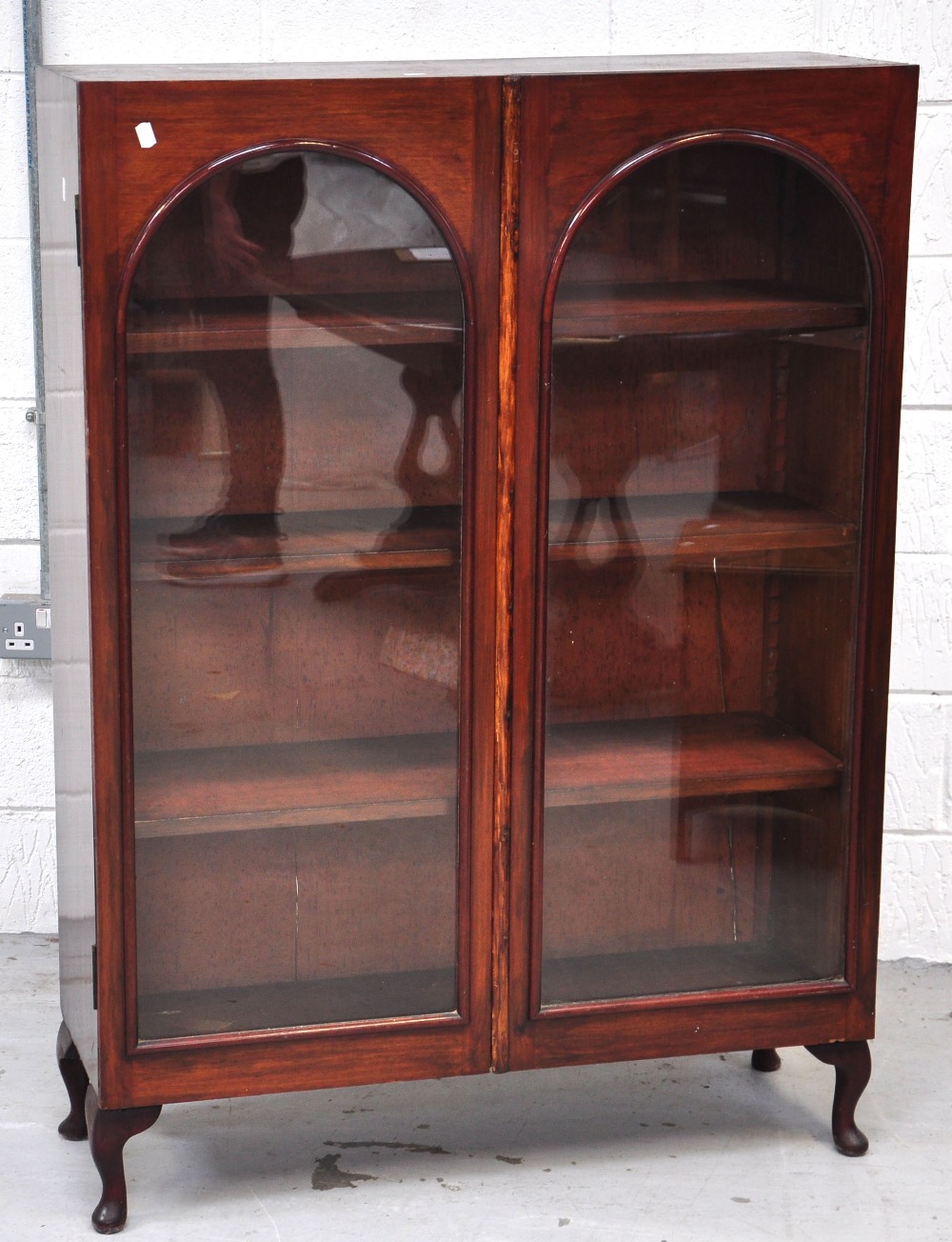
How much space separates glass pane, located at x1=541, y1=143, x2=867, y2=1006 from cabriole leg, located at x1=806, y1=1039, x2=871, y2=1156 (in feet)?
0.39

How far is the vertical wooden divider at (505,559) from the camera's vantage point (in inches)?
80.2

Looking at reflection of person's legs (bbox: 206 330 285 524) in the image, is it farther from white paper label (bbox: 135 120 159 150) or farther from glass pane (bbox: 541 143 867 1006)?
glass pane (bbox: 541 143 867 1006)

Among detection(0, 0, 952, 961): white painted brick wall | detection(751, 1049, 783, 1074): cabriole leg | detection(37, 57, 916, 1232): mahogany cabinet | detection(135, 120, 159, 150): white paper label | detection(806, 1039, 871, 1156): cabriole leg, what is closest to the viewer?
detection(135, 120, 159, 150): white paper label

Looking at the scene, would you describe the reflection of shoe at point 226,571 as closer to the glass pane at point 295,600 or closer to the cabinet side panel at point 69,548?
the glass pane at point 295,600

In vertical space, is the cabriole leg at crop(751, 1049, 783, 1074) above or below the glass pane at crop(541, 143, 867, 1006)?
below

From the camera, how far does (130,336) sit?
2.00 meters

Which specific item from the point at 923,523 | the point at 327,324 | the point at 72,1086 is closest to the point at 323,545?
the point at 327,324

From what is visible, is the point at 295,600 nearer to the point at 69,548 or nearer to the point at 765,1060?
the point at 69,548

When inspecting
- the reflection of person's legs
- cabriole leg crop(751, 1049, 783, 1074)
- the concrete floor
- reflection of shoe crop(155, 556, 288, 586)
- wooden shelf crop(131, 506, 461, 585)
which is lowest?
the concrete floor

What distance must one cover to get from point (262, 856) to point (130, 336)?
0.72 meters

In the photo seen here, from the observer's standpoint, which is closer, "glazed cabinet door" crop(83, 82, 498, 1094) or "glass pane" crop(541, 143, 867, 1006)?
"glazed cabinet door" crop(83, 82, 498, 1094)

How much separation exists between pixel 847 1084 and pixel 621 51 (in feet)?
5.59

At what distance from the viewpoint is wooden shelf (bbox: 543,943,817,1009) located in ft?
7.47

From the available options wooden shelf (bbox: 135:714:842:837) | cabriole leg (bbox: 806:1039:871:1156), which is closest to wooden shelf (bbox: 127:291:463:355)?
wooden shelf (bbox: 135:714:842:837)
